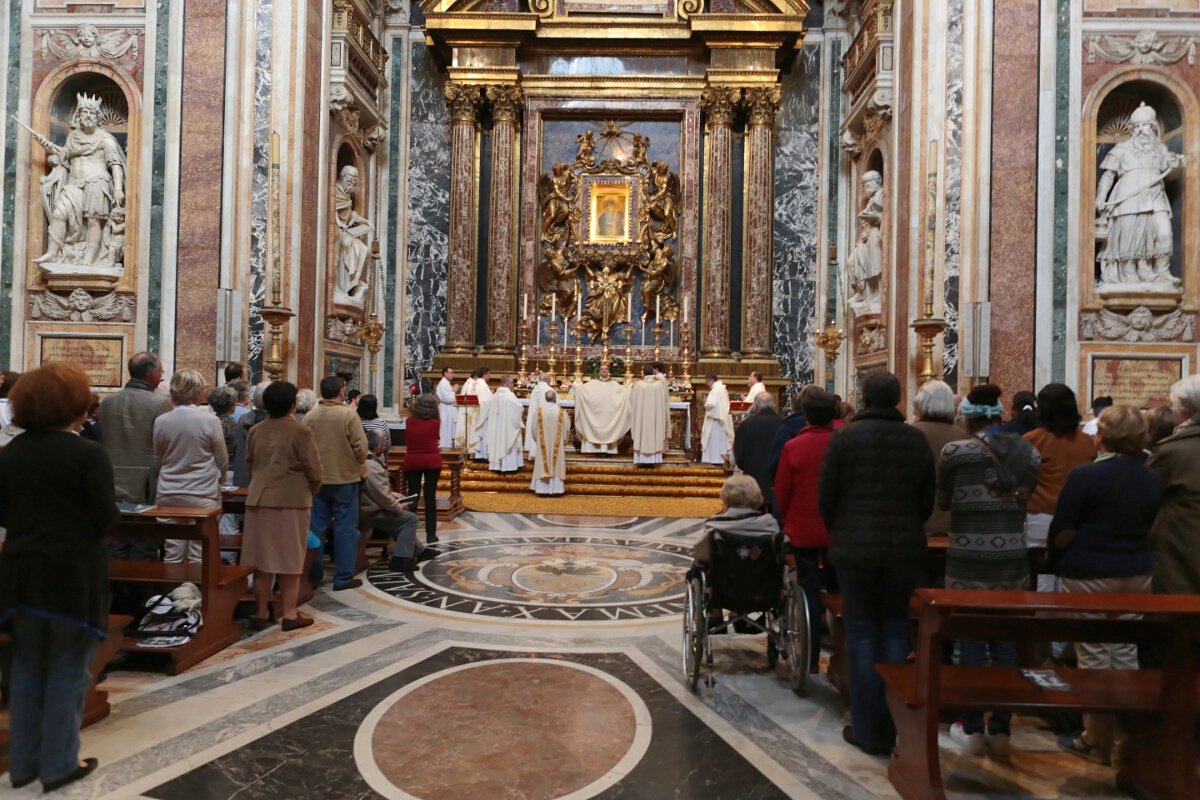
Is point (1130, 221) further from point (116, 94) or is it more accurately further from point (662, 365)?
point (116, 94)

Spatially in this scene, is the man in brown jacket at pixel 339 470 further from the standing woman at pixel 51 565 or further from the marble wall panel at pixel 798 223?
the marble wall panel at pixel 798 223

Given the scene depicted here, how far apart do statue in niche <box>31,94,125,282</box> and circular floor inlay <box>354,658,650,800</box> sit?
925cm

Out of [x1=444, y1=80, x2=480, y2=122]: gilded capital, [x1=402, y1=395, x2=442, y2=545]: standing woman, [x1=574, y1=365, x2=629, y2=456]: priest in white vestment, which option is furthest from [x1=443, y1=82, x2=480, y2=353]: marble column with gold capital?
[x1=402, y1=395, x2=442, y2=545]: standing woman

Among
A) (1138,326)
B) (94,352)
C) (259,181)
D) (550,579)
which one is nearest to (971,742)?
(550,579)

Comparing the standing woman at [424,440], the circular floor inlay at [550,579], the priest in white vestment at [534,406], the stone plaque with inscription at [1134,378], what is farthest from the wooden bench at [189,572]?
the stone plaque with inscription at [1134,378]

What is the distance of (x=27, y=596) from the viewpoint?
325 centimetres

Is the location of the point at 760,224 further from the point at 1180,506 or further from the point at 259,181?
the point at 1180,506

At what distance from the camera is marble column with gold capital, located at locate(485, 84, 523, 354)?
53.3 ft

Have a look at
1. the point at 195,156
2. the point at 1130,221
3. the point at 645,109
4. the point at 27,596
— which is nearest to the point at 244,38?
the point at 195,156

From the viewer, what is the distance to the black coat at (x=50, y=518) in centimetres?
325

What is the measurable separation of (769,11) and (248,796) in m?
16.3

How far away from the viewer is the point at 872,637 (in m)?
3.85

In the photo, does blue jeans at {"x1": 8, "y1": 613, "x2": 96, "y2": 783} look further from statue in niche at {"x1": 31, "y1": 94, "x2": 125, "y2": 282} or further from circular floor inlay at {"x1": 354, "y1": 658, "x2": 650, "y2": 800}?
statue in niche at {"x1": 31, "y1": 94, "x2": 125, "y2": 282}

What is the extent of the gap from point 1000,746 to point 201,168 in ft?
36.9
